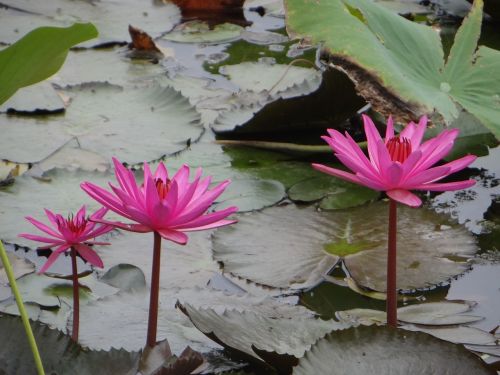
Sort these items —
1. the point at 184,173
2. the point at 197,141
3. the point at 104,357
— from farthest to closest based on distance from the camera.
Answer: the point at 197,141, the point at 184,173, the point at 104,357

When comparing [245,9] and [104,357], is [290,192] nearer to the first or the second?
[104,357]

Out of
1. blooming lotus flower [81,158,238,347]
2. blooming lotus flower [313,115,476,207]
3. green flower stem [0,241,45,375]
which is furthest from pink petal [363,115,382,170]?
green flower stem [0,241,45,375]

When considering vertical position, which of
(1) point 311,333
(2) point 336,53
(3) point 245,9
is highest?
(2) point 336,53

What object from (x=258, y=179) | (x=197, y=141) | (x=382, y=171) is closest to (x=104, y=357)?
(x=382, y=171)

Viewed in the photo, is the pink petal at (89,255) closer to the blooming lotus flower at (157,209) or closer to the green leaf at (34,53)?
the blooming lotus flower at (157,209)

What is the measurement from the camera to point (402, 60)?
1.78 metres

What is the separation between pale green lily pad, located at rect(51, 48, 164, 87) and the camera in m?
2.61

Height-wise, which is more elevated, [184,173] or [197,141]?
[184,173]

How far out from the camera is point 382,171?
105 centimetres

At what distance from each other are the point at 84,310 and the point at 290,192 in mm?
680

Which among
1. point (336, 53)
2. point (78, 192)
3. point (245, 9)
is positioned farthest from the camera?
point (245, 9)

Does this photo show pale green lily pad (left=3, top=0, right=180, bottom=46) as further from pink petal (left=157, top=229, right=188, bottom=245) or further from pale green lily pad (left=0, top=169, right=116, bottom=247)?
pink petal (left=157, top=229, right=188, bottom=245)

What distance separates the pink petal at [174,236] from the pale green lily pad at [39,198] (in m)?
0.66

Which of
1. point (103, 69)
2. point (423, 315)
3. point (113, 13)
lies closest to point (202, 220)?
point (423, 315)
